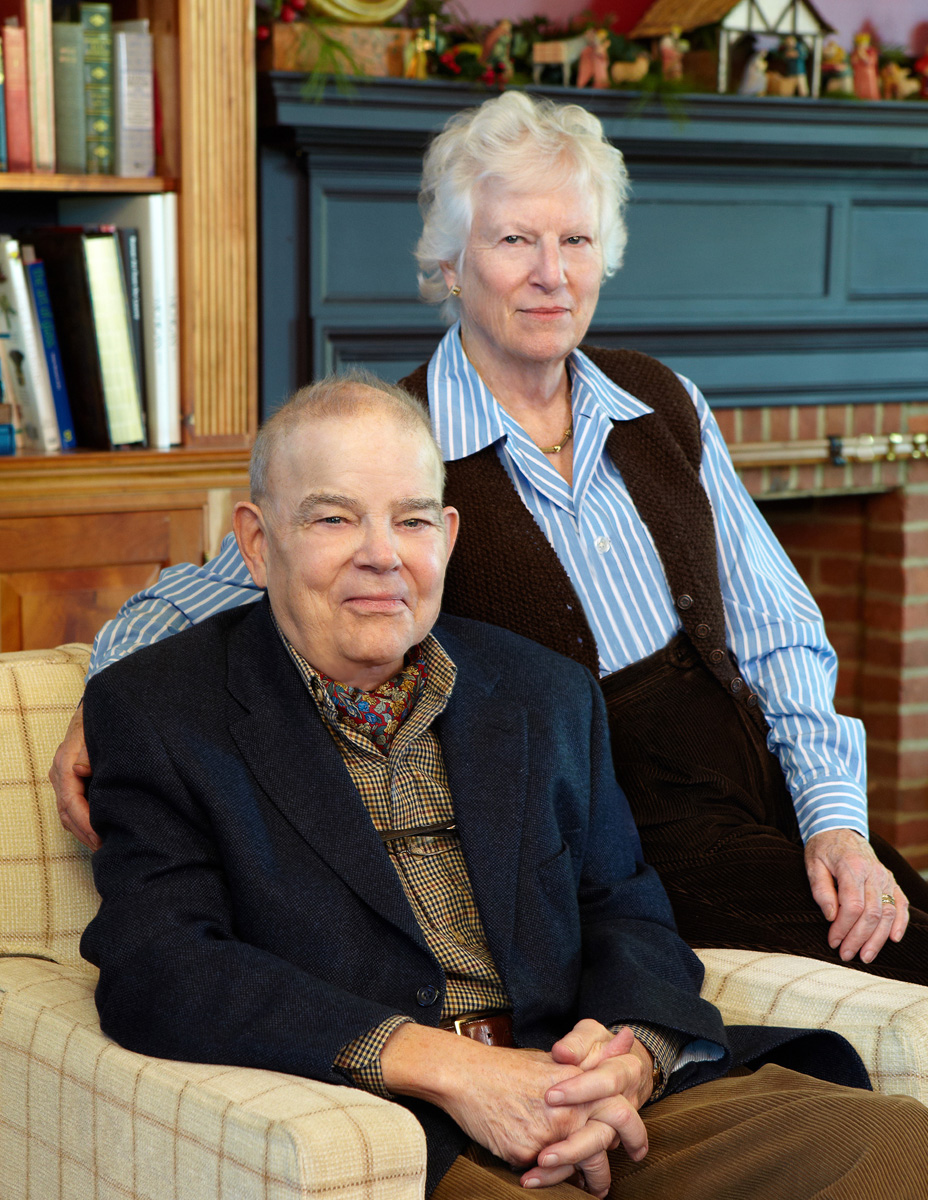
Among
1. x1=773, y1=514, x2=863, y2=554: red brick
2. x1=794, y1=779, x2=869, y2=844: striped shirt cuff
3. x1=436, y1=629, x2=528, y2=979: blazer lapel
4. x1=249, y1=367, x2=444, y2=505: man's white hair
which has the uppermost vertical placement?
x1=249, y1=367, x2=444, y2=505: man's white hair

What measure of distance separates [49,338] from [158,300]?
0.66 ft

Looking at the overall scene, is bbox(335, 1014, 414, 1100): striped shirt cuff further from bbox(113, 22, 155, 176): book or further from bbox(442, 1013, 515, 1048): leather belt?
bbox(113, 22, 155, 176): book

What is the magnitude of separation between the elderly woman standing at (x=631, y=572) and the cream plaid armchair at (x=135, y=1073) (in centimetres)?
15

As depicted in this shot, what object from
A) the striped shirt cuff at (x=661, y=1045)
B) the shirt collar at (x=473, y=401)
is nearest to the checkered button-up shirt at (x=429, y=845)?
the striped shirt cuff at (x=661, y=1045)

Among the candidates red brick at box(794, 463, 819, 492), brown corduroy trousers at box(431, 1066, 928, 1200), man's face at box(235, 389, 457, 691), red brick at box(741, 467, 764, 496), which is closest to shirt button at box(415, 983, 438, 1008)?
brown corduroy trousers at box(431, 1066, 928, 1200)

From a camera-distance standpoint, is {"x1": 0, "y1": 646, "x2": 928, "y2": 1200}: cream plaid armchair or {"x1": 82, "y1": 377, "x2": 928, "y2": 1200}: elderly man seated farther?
{"x1": 82, "y1": 377, "x2": 928, "y2": 1200}: elderly man seated

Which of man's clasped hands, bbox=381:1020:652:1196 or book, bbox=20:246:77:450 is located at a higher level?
book, bbox=20:246:77:450

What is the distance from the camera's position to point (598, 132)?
1940mm

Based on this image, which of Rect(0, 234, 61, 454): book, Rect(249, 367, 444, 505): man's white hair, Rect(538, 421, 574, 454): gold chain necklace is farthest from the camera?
Rect(0, 234, 61, 454): book

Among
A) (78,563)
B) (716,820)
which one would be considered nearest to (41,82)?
(78,563)

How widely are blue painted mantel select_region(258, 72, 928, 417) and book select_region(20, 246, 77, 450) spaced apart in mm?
427

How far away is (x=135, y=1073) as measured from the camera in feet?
4.00

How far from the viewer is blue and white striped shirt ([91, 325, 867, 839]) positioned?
5.96 feet

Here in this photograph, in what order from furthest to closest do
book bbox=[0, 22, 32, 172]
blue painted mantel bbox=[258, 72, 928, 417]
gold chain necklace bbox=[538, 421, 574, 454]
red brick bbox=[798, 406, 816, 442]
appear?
red brick bbox=[798, 406, 816, 442], blue painted mantel bbox=[258, 72, 928, 417], book bbox=[0, 22, 32, 172], gold chain necklace bbox=[538, 421, 574, 454]
